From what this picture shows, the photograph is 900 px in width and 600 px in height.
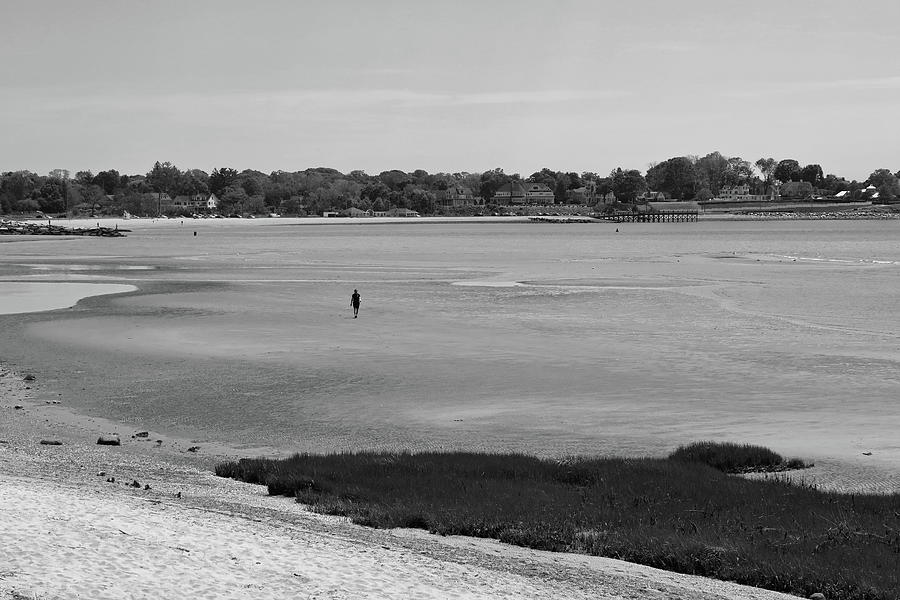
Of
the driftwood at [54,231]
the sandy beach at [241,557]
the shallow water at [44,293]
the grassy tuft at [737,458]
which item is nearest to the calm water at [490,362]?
the grassy tuft at [737,458]

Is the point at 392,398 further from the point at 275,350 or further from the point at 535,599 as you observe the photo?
the point at 535,599

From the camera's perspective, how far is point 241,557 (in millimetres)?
10430

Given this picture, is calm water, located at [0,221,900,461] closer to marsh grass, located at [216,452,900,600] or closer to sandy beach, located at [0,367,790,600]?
marsh grass, located at [216,452,900,600]

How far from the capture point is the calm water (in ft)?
67.4

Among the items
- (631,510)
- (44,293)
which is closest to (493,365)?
(631,510)

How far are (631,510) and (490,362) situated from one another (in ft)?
50.7

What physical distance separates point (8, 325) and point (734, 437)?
89.6 feet

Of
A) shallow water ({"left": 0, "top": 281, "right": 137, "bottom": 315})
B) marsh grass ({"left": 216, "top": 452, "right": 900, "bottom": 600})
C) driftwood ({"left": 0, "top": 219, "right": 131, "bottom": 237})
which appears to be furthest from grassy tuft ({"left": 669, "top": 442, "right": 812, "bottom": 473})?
driftwood ({"left": 0, "top": 219, "right": 131, "bottom": 237})

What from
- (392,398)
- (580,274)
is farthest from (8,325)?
(580,274)

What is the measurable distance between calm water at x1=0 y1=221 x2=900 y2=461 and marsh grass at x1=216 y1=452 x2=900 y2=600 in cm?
293

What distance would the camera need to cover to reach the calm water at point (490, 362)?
20.5 meters

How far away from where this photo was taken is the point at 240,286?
182ft

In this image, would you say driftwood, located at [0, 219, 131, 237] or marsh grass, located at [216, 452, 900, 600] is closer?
marsh grass, located at [216, 452, 900, 600]

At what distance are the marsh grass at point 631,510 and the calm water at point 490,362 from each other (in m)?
2.93
